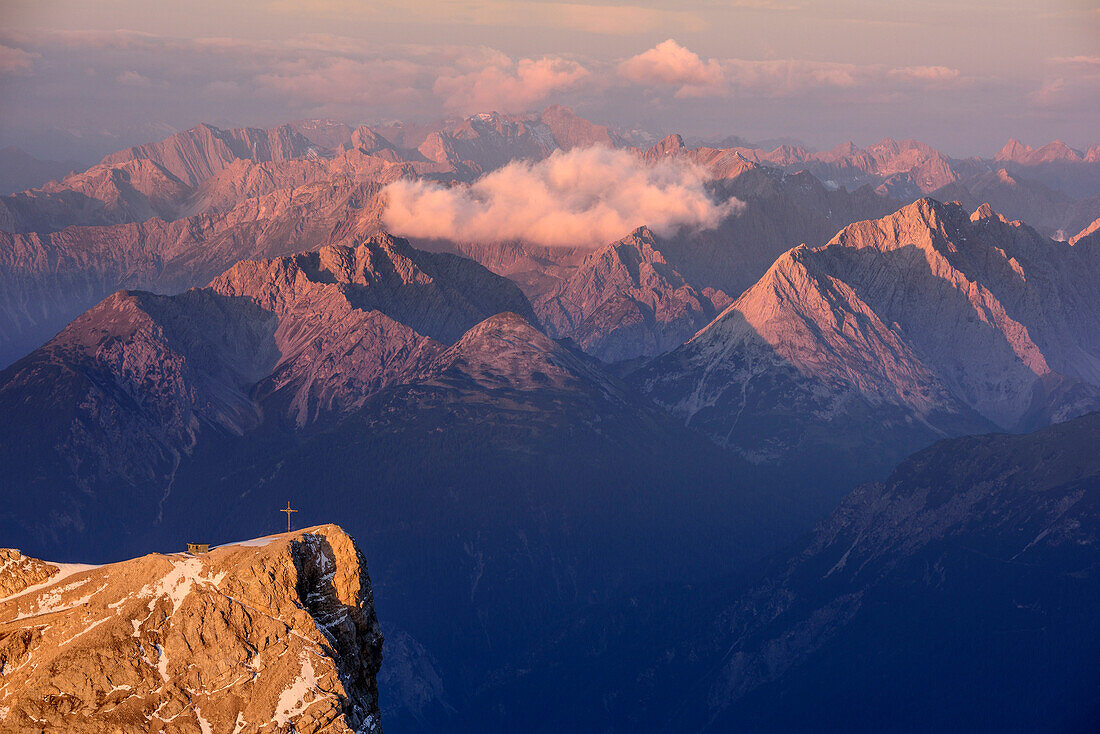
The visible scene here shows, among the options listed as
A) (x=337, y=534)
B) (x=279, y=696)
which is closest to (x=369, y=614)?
(x=337, y=534)

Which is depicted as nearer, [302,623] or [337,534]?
[302,623]

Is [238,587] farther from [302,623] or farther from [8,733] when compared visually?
[8,733]

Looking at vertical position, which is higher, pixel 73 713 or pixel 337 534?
pixel 337 534

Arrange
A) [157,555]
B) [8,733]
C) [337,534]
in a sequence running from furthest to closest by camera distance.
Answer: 1. [337,534]
2. [157,555]
3. [8,733]

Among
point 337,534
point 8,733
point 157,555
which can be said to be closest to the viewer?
point 8,733

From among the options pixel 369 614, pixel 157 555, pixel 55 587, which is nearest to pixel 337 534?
pixel 369 614

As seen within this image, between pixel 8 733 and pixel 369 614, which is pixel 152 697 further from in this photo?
pixel 369 614
